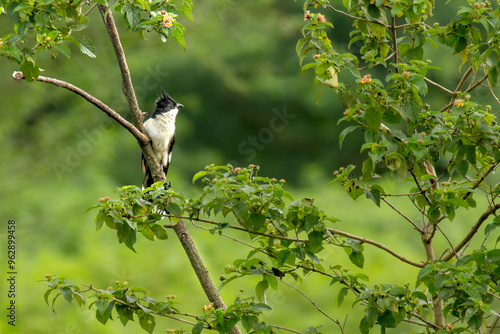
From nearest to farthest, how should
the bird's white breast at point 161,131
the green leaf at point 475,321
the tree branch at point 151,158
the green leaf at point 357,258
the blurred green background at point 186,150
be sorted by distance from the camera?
the green leaf at point 475,321 → the green leaf at point 357,258 → the tree branch at point 151,158 → the bird's white breast at point 161,131 → the blurred green background at point 186,150

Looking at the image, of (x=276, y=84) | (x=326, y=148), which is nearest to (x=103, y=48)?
(x=276, y=84)

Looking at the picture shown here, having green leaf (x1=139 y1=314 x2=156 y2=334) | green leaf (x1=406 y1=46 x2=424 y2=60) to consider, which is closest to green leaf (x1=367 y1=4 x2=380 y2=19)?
green leaf (x1=406 y1=46 x2=424 y2=60)

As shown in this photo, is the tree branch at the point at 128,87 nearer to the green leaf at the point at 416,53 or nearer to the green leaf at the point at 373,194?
the green leaf at the point at 373,194

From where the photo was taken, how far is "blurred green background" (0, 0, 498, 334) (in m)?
6.86

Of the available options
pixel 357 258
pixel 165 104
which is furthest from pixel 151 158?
pixel 165 104

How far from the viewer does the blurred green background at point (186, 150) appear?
686 cm

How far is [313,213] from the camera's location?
2.40 meters

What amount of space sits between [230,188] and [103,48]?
366 inches

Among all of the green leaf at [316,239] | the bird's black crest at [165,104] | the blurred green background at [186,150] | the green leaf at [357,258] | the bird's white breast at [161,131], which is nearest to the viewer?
the green leaf at [316,239]

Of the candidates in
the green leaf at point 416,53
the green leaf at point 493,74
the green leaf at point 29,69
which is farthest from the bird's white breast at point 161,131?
the green leaf at point 493,74

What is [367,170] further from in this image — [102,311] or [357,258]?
[102,311]

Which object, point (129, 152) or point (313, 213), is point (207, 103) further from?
point (313, 213)

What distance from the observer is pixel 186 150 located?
444 inches

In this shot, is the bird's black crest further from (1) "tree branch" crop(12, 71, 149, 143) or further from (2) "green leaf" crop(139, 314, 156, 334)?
(2) "green leaf" crop(139, 314, 156, 334)
